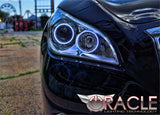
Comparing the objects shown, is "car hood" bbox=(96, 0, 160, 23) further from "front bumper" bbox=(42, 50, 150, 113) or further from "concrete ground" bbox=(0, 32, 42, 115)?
"concrete ground" bbox=(0, 32, 42, 115)

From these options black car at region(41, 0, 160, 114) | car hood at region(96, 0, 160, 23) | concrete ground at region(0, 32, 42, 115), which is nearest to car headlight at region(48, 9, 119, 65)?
black car at region(41, 0, 160, 114)

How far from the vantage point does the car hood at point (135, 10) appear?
84cm

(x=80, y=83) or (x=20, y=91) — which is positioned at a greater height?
(x=80, y=83)

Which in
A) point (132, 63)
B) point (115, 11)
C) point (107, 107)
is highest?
point (115, 11)

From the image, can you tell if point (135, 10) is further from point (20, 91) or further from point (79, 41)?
point (20, 91)

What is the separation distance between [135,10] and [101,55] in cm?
28

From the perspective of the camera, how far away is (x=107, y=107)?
808 mm

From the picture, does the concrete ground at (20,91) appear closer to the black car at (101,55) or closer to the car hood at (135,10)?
the black car at (101,55)

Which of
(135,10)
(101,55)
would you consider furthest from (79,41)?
(135,10)

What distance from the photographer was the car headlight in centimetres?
83

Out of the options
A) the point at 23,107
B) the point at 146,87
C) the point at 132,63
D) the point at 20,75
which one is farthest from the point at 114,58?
the point at 20,75

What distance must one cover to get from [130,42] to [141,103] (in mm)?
273

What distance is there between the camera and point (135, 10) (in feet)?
2.86

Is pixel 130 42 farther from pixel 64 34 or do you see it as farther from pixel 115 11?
pixel 64 34
